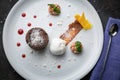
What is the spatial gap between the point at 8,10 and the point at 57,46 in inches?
13.9

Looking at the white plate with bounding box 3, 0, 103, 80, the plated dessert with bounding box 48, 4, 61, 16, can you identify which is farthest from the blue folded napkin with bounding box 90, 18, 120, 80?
the plated dessert with bounding box 48, 4, 61, 16

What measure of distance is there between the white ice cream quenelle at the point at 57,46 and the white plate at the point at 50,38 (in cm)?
4

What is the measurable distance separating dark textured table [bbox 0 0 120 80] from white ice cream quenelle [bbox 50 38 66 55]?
207mm

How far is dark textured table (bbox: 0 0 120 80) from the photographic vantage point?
189 cm

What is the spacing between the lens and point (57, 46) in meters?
1.86

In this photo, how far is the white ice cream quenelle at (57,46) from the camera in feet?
6.11

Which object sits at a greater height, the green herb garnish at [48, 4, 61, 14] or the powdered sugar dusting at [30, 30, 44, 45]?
the green herb garnish at [48, 4, 61, 14]

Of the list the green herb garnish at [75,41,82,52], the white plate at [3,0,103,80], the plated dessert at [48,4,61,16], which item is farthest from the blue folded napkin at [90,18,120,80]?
the plated dessert at [48,4,61,16]

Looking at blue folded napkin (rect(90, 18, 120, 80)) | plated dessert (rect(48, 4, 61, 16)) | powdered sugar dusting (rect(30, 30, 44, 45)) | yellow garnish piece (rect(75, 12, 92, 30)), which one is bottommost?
blue folded napkin (rect(90, 18, 120, 80))

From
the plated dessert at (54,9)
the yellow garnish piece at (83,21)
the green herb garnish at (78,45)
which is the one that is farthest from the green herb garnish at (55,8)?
the green herb garnish at (78,45)

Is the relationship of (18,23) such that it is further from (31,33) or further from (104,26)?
(104,26)

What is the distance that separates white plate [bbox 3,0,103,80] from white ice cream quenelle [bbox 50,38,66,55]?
1.7 inches

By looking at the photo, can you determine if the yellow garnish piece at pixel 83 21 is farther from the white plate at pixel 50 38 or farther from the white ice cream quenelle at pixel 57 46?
the white ice cream quenelle at pixel 57 46

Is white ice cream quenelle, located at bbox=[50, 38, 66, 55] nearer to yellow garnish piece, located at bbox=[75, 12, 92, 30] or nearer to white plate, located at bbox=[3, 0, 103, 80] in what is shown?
white plate, located at bbox=[3, 0, 103, 80]
